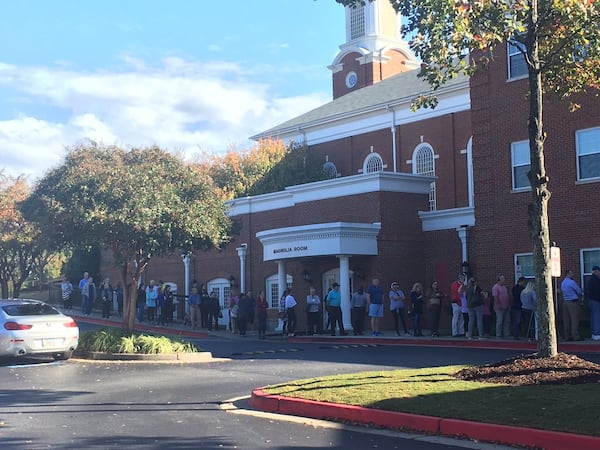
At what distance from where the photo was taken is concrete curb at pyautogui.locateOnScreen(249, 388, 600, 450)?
7906mm

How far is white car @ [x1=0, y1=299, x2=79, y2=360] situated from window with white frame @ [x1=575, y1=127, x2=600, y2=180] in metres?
14.1

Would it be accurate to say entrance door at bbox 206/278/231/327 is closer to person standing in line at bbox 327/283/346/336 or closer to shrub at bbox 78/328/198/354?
person standing in line at bbox 327/283/346/336

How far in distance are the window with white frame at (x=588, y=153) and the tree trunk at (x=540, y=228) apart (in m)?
10.6

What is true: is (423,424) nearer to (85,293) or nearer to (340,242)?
(340,242)

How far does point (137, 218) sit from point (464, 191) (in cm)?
2087

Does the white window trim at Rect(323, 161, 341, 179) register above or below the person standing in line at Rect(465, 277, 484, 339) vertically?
above

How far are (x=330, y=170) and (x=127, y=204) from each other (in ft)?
83.3

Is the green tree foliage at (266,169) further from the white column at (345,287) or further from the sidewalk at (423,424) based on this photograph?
the sidewalk at (423,424)

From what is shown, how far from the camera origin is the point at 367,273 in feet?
92.8

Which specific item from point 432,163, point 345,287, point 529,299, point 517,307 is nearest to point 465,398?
point 529,299

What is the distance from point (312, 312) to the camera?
26.9 metres

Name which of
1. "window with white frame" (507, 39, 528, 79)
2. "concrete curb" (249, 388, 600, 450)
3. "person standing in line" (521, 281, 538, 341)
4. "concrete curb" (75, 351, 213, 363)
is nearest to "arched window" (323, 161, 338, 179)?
"window with white frame" (507, 39, 528, 79)

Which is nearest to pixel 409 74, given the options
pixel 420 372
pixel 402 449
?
pixel 420 372

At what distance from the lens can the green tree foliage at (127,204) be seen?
1952 cm
